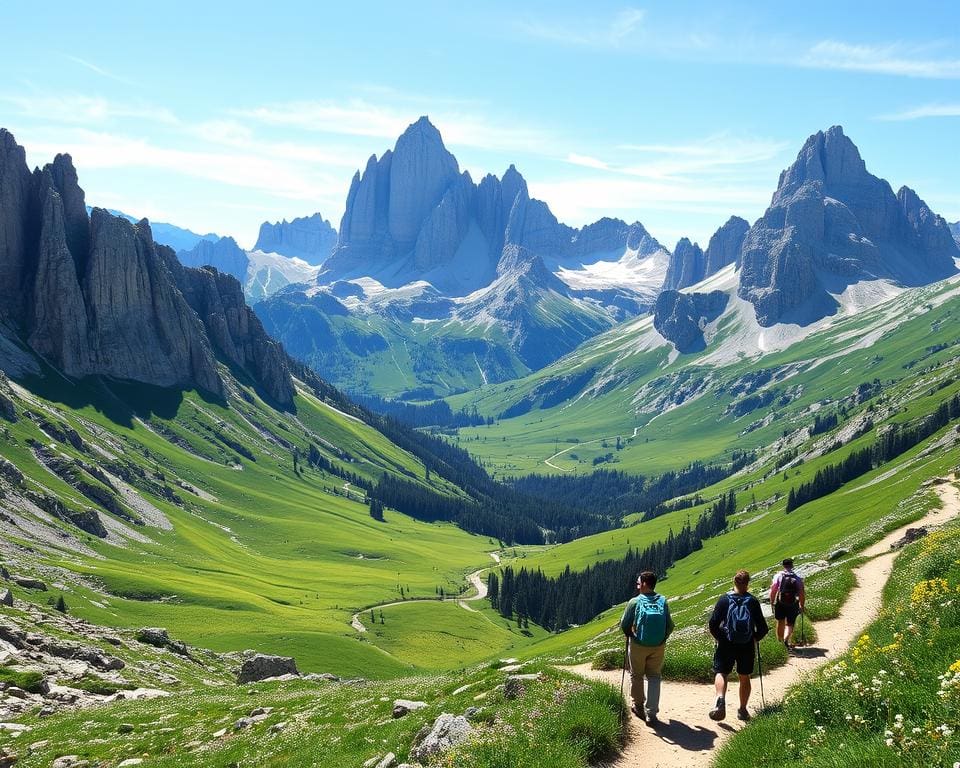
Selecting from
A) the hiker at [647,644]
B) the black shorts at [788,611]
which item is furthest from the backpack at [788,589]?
the hiker at [647,644]

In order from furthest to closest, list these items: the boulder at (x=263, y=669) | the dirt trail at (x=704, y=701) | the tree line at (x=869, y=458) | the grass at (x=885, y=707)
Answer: the tree line at (x=869, y=458) → the boulder at (x=263, y=669) → the dirt trail at (x=704, y=701) → the grass at (x=885, y=707)

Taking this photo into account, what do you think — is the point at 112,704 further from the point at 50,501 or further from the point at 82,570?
the point at 50,501

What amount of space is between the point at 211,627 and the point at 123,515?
74110 mm

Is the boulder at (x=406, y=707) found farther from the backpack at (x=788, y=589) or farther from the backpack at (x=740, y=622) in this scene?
the backpack at (x=788, y=589)

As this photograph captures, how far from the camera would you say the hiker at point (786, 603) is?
1175 inches

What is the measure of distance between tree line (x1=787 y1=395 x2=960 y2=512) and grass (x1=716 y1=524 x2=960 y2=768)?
185m

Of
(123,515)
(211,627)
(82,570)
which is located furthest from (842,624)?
(123,515)

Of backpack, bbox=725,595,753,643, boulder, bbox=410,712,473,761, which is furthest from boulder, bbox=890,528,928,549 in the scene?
boulder, bbox=410,712,473,761

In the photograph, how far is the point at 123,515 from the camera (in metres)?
174

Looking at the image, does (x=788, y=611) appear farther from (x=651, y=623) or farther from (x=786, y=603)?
(x=651, y=623)

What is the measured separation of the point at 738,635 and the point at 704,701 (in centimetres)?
378

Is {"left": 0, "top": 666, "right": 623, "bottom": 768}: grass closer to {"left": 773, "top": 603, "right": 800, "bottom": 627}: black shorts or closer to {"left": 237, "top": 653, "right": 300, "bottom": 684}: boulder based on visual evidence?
{"left": 773, "top": 603, "right": 800, "bottom": 627}: black shorts

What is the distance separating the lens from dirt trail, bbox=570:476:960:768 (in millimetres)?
19500

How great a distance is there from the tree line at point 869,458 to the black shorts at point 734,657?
182 metres
